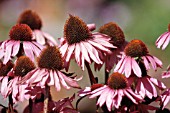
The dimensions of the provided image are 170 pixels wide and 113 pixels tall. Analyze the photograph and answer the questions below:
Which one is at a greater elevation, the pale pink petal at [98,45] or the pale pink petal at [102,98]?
the pale pink petal at [98,45]

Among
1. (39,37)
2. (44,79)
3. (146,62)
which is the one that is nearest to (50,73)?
(44,79)

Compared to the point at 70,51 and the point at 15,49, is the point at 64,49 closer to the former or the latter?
the point at 70,51

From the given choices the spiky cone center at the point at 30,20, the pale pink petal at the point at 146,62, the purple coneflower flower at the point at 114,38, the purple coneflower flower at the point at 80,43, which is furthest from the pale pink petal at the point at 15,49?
the spiky cone center at the point at 30,20

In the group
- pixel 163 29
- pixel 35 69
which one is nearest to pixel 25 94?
pixel 35 69

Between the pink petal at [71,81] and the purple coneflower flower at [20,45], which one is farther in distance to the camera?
the purple coneflower flower at [20,45]

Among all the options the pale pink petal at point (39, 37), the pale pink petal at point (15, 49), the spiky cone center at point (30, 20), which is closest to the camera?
the pale pink petal at point (15, 49)

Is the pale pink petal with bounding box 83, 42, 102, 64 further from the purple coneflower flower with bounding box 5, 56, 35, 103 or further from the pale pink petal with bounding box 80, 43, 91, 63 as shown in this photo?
the purple coneflower flower with bounding box 5, 56, 35, 103

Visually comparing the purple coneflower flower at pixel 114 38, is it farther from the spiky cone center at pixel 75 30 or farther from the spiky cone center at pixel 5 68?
the spiky cone center at pixel 5 68

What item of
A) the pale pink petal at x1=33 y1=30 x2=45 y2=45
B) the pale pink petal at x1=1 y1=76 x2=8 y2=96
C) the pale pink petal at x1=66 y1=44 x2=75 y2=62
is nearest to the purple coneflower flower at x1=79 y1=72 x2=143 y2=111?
the pale pink petal at x1=66 y1=44 x2=75 y2=62
